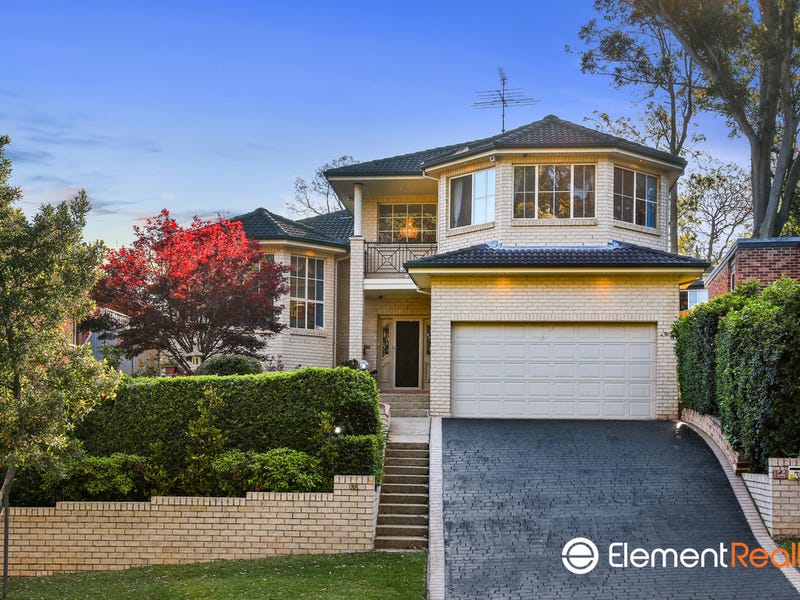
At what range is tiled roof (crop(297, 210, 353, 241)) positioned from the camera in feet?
104

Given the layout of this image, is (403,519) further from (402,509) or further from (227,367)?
(227,367)

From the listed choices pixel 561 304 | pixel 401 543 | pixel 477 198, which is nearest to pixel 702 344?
pixel 561 304

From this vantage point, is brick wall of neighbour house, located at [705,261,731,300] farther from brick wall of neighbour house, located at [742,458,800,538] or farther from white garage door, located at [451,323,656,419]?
brick wall of neighbour house, located at [742,458,800,538]

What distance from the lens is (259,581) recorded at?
13453mm

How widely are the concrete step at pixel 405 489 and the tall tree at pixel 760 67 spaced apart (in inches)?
645

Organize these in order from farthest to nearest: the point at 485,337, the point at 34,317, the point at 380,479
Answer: the point at 485,337 → the point at 380,479 → the point at 34,317

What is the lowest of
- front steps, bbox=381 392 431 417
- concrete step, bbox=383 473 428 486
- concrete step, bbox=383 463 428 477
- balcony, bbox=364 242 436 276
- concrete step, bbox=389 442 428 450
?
concrete step, bbox=383 473 428 486

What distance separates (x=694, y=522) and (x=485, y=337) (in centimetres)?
884

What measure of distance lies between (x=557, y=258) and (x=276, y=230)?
909cm

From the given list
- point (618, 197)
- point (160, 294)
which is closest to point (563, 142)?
point (618, 197)

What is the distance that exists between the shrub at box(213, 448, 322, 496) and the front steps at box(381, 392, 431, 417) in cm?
790

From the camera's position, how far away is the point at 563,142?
24.1m

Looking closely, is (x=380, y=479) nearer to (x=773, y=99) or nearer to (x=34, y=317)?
(x=34, y=317)

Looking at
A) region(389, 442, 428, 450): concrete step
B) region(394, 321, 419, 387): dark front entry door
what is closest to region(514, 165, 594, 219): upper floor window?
region(394, 321, 419, 387): dark front entry door
